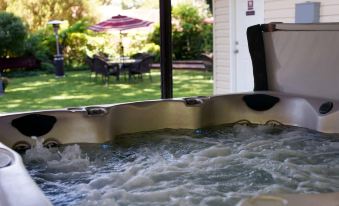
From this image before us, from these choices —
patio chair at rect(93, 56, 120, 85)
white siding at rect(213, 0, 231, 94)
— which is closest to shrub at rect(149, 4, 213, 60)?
patio chair at rect(93, 56, 120, 85)

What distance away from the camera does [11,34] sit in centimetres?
841

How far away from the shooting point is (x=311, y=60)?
2.67 meters

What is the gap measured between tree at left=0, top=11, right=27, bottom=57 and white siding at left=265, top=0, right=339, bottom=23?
538 cm

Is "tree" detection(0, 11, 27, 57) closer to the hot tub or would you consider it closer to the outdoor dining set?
the outdoor dining set

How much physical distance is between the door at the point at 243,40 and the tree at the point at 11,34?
4.82 m

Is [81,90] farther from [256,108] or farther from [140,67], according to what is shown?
[256,108]

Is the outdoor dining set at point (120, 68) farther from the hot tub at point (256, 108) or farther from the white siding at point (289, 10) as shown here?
the hot tub at point (256, 108)

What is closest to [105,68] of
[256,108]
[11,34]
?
[11,34]

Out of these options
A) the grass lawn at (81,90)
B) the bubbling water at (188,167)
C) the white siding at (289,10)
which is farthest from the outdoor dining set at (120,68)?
the bubbling water at (188,167)

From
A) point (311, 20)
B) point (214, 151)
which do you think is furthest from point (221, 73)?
point (214, 151)

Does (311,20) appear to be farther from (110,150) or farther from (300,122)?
(110,150)

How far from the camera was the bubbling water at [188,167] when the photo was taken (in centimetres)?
167

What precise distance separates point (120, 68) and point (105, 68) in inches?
18.0

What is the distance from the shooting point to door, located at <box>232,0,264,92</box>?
16.8 feet
